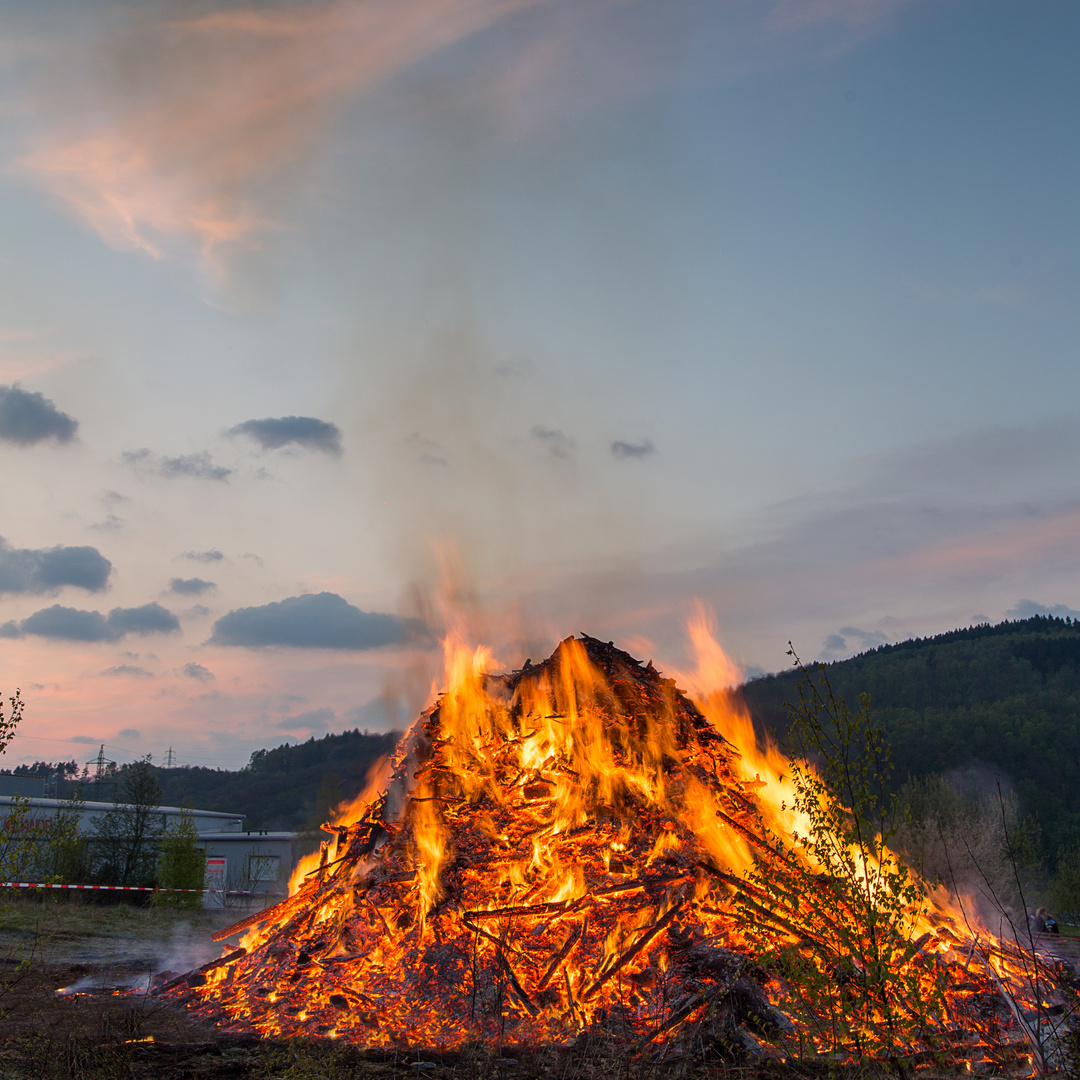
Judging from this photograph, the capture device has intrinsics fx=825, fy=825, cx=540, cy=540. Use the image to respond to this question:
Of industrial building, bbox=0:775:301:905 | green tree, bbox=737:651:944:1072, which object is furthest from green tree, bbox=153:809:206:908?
green tree, bbox=737:651:944:1072

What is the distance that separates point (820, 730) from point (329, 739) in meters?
102

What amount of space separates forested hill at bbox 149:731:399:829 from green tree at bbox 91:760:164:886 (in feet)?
57.0

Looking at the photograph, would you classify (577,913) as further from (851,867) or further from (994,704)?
Answer: (994,704)

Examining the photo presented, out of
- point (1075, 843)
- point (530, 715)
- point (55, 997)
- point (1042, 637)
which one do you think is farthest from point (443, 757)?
point (1042, 637)

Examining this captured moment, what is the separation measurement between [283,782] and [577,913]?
8700 centimetres

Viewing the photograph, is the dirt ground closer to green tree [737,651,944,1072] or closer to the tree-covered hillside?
green tree [737,651,944,1072]

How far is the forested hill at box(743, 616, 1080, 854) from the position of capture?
6669cm

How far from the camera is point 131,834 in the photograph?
38.5m

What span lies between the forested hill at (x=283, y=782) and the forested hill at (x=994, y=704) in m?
42.4

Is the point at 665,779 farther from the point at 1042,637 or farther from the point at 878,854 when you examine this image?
the point at 1042,637

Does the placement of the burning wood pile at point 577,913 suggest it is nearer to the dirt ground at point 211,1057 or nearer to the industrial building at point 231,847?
the dirt ground at point 211,1057

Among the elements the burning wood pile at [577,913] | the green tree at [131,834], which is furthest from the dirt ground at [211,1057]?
the green tree at [131,834]

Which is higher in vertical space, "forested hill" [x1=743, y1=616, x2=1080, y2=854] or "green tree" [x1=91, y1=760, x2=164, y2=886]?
"forested hill" [x1=743, y1=616, x2=1080, y2=854]

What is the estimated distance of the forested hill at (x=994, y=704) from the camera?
6669cm
